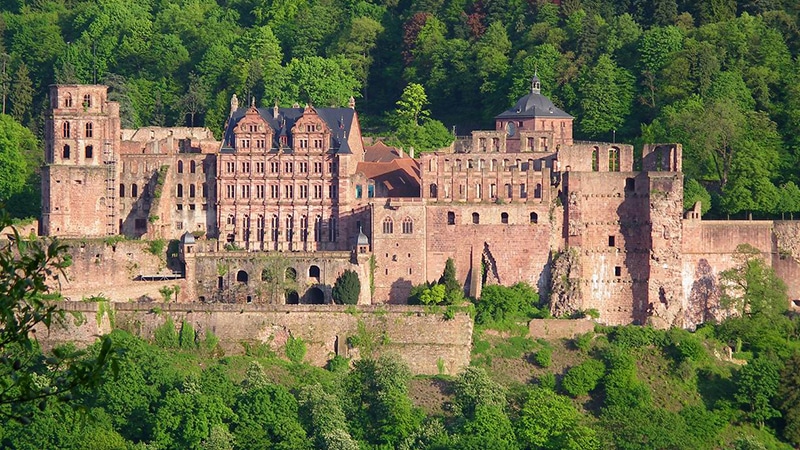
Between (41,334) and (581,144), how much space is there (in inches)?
894

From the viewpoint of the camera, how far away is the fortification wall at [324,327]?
197 ft

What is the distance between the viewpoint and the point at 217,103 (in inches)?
3297

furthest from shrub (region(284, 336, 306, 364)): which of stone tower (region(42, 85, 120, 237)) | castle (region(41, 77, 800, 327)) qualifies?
stone tower (region(42, 85, 120, 237))

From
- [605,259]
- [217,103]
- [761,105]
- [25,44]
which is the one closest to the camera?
[605,259]

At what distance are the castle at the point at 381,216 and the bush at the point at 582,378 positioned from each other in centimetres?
365

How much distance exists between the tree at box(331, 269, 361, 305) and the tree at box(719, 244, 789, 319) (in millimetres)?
14473

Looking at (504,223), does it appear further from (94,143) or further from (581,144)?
(94,143)

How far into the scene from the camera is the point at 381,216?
62.8 m

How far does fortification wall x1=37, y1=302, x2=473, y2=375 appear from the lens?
6016 cm

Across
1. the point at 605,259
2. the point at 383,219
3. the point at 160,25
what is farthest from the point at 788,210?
the point at 160,25

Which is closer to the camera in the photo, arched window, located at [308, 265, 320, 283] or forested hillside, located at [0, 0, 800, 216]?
arched window, located at [308, 265, 320, 283]

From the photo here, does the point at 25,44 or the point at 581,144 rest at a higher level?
the point at 25,44

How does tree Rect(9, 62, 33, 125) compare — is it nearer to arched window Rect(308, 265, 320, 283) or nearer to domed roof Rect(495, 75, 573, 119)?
domed roof Rect(495, 75, 573, 119)

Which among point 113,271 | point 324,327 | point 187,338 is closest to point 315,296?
point 324,327
